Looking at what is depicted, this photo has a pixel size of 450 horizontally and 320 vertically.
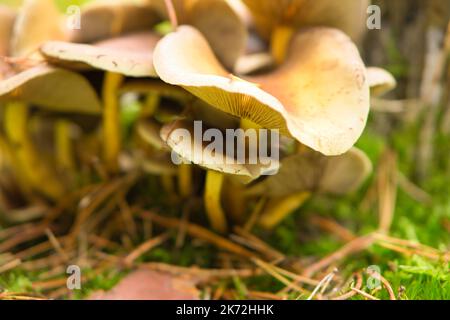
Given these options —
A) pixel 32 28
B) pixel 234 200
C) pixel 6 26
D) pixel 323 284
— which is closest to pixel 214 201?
pixel 234 200

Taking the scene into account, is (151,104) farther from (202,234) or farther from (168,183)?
(202,234)

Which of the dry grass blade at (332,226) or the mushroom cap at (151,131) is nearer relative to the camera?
the mushroom cap at (151,131)

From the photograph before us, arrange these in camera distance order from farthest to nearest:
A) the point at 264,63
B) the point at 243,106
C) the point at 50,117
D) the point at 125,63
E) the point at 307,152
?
the point at 50,117
the point at 264,63
the point at 307,152
the point at 125,63
the point at 243,106

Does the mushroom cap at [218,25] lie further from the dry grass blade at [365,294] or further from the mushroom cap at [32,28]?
the dry grass blade at [365,294]

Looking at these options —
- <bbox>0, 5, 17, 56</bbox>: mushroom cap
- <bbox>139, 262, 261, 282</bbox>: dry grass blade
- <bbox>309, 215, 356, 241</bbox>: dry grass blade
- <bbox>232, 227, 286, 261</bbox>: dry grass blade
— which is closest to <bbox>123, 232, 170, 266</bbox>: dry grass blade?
<bbox>139, 262, 261, 282</bbox>: dry grass blade

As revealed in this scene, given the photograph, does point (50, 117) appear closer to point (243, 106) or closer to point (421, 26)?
point (243, 106)

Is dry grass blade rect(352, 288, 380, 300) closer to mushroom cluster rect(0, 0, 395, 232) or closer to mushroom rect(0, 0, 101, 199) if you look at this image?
mushroom cluster rect(0, 0, 395, 232)

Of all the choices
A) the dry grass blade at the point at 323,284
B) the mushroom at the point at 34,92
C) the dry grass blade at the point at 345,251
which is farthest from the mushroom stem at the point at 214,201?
the mushroom at the point at 34,92

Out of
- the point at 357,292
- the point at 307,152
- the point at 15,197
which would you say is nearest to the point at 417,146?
the point at 307,152
